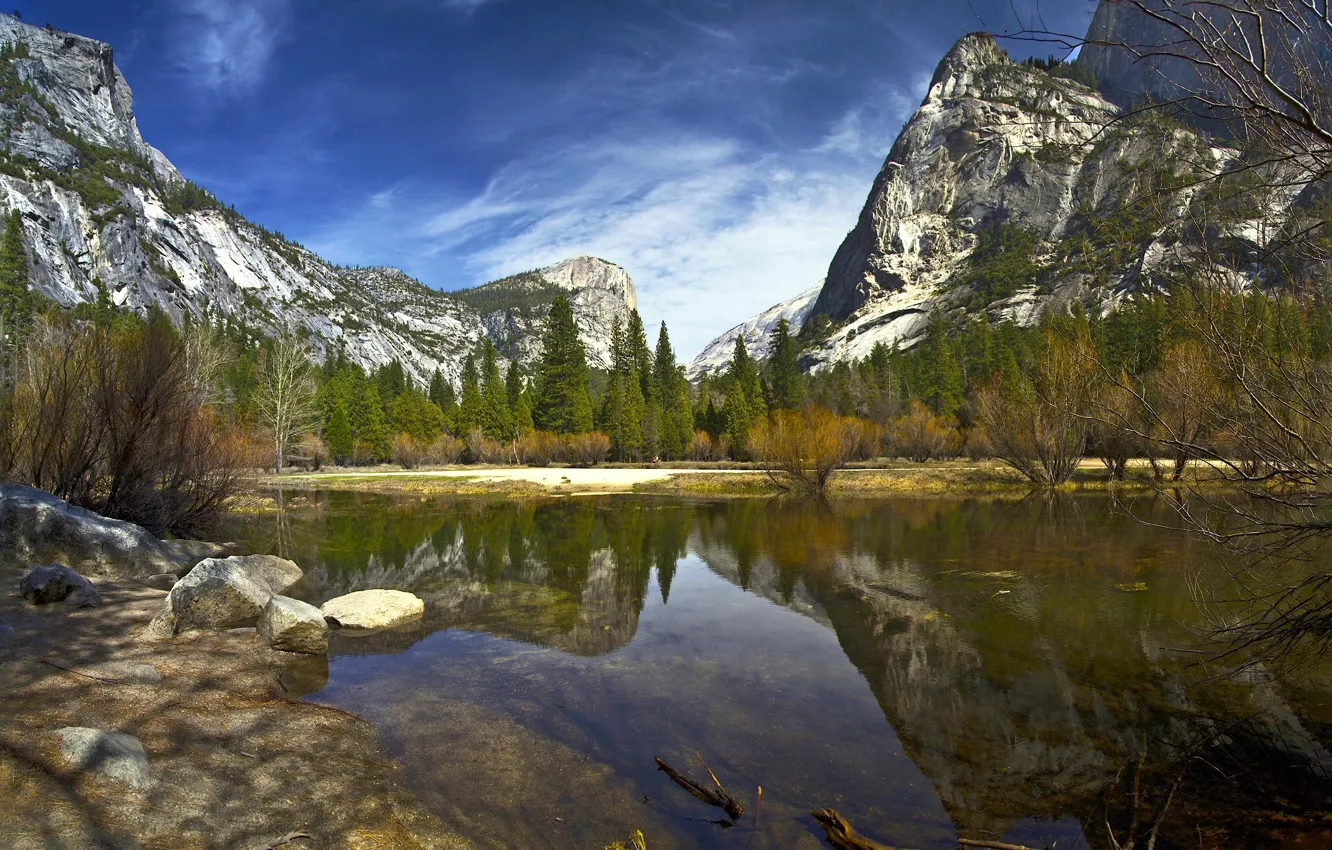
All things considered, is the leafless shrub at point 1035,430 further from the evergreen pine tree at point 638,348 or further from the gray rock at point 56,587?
the evergreen pine tree at point 638,348

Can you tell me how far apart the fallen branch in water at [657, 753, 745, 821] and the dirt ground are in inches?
75.4

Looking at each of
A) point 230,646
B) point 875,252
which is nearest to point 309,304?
point 875,252

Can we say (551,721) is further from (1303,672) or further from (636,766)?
(1303,672)

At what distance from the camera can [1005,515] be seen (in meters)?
24.4

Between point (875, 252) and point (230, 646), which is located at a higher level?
point (875, 252)

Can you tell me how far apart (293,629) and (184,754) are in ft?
13.7

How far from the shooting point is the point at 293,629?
906cm

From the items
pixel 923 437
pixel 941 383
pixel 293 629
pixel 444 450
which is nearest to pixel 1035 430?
pixel 923 437

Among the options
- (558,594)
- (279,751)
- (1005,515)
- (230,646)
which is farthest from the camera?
(1005,515)

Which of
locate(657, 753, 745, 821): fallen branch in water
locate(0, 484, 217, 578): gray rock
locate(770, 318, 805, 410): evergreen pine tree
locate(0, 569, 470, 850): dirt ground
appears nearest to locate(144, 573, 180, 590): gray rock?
locate(0, 484, 217, 578): gray rock

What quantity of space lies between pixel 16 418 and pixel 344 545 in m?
8.22

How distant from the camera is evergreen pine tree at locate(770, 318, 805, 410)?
74.7 meters

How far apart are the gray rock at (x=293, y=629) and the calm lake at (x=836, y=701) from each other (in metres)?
0.48

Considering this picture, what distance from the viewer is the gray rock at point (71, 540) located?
10.1 meters
